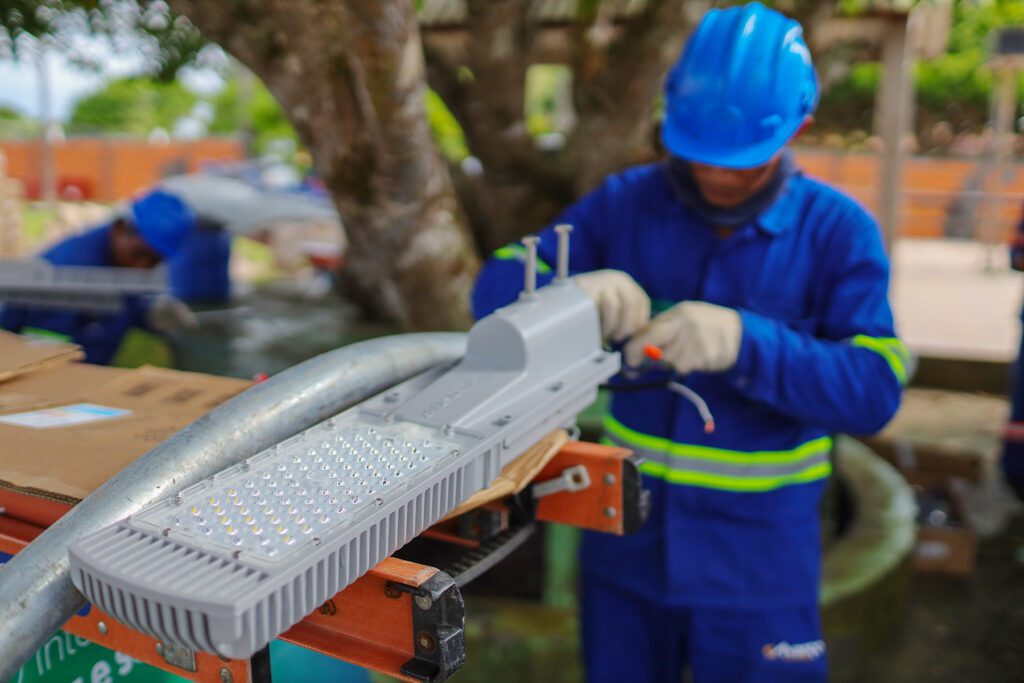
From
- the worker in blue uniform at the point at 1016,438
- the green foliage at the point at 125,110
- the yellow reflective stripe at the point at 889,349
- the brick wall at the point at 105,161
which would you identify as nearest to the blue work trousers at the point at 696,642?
the yellow reflective stripe at the point at 889,349

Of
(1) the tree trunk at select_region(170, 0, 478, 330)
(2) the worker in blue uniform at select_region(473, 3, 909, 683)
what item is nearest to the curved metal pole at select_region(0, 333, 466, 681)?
(2) the worker in blue uniform at select_region(473, 3, 909, 683)

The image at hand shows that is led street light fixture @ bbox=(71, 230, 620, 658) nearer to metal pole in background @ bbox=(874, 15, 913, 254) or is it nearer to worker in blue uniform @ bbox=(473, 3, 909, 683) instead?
worker in blue uniform @ bbox=(473, 3, 909, 683)

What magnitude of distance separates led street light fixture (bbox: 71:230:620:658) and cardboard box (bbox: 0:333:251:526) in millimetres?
243

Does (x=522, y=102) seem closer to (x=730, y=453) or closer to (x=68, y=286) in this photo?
(x=68, y=286)

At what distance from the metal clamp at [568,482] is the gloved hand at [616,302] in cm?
31

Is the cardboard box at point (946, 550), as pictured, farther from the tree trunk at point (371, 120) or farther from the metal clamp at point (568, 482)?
the metal clamp at point (568, 482)

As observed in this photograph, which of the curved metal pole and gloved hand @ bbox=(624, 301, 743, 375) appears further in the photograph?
gloved hand @ bbox=(624, 301, 743, 375)

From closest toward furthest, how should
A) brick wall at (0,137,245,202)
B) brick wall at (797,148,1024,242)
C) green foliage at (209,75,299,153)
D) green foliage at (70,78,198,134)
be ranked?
1. brick wall at (797,148,1024,242)
2. green foliage at (209,75,299,153)
3. brick wall at (0,137,245,202)
4. green foliage at (70,78,198,134)

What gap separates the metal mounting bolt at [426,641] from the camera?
945mm

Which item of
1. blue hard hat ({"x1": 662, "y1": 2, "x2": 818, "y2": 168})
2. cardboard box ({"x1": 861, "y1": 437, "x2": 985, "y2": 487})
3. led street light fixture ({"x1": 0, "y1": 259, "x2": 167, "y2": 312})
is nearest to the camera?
blue hard hat ({"x1": 662, "y1": 2, "x2": 818, "y2": 168})

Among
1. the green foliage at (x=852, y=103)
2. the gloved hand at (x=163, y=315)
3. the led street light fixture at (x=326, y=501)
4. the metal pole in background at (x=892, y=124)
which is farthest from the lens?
the green foliage at (x=852, y=103)

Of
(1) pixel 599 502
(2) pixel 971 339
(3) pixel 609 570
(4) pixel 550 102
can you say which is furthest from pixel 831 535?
(4) pixel 550 102

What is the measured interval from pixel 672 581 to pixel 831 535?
1.89 m

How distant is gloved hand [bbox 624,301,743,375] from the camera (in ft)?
5.24
